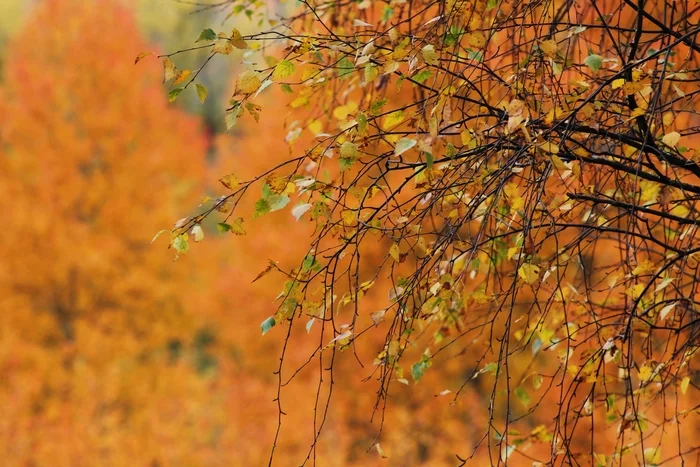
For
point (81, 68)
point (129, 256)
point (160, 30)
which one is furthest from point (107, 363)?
point (160, 30)

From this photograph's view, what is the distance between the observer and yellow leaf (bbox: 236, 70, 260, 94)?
85.0 inches

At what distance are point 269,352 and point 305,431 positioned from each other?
239 cm

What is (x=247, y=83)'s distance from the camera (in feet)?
7.12

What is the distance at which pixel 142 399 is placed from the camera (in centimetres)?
1259

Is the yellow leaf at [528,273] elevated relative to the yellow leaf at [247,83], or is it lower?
lower

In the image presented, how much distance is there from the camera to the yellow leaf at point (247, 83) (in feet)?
7.08

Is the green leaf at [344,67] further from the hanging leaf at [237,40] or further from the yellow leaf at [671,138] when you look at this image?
the yellow leaf at [671,138]

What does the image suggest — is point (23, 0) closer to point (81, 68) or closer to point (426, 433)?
point (81, 68)

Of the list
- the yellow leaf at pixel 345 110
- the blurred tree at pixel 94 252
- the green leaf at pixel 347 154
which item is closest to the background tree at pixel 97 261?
the blurred tree at pixel 94 252

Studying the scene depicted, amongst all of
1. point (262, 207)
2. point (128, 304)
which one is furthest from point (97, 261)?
point (262, 207)

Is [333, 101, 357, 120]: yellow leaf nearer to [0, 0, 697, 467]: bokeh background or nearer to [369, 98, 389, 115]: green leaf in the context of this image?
[369, 98, 389, 115]: green leaf

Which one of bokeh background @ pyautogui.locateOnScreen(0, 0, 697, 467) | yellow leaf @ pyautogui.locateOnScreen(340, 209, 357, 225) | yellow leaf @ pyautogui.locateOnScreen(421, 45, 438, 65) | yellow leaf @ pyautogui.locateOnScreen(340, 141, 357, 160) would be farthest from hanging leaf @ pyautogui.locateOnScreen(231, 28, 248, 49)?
bokeh background @ pyautogui.locateOnScreen(0, 0, 697, 467)

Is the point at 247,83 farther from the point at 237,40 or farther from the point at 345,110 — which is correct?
the point at 345,110

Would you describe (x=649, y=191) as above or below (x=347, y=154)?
above
